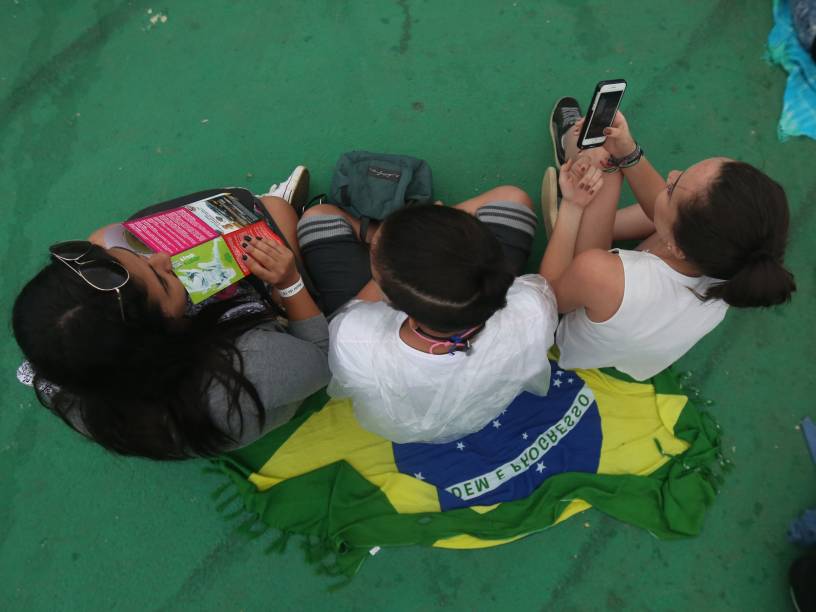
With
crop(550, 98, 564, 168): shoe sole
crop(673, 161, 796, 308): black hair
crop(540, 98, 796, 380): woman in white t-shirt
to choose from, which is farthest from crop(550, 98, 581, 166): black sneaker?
crop(673, 161, 796, 308): black hair

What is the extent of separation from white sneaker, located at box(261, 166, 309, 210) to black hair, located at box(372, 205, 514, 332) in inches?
33.4

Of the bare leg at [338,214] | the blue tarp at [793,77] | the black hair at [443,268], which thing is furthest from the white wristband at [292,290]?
the blue tarp at [793,77]

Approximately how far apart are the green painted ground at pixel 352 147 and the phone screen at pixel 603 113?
16.0 inches

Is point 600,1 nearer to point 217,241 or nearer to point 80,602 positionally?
point 217,241

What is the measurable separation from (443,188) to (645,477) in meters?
1.14

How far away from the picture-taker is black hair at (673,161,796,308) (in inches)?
39.7

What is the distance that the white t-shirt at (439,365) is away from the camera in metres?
1.11

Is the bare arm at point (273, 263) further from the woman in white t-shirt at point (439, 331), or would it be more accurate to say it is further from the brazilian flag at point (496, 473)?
the brazilian flag at point (496, 473)

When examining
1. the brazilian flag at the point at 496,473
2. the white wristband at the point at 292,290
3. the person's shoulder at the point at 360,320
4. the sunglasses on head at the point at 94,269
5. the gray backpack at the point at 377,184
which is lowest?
the brazilian flag at the point at 496,473

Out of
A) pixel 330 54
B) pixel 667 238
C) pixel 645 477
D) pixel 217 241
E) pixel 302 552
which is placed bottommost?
pixel 645 477

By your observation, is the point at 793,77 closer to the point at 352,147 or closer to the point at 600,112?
the point at 600,112

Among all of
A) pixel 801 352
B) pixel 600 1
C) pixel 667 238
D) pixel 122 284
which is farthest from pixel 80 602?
pixel 600 1

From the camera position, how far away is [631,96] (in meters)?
1.93

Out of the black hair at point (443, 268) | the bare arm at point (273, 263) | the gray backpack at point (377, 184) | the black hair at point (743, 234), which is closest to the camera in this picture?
the black hair at point (443, 268)
